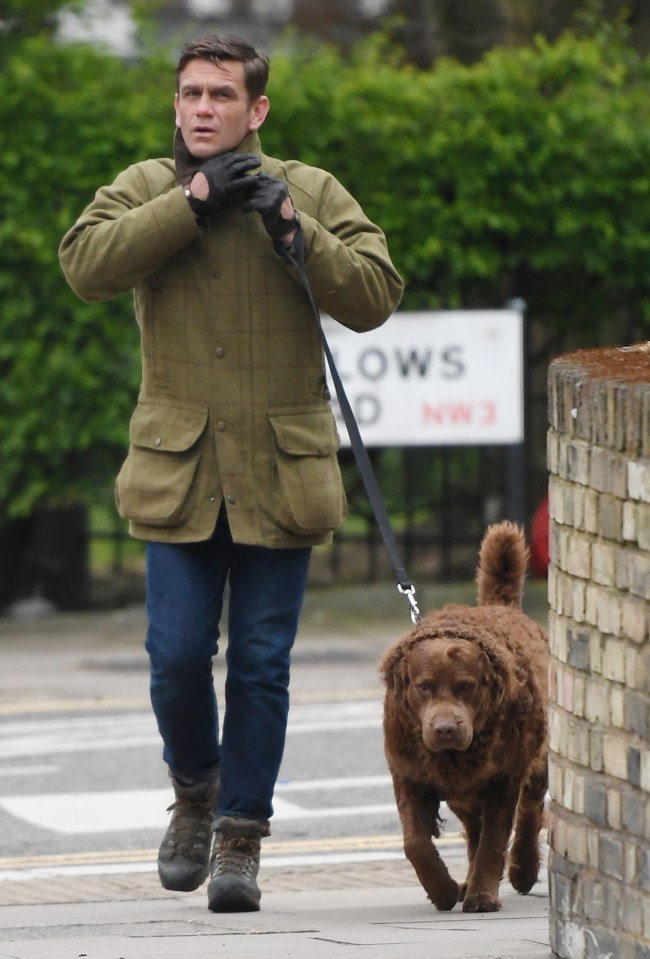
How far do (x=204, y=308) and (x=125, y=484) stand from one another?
0.47m

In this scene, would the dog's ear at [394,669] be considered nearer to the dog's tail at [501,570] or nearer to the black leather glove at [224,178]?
the dog's tail at [501,570]

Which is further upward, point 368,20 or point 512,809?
point 368,20

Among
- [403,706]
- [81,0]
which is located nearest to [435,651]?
[403,706]

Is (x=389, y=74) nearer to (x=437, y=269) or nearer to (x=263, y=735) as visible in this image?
(x=437, y=269)

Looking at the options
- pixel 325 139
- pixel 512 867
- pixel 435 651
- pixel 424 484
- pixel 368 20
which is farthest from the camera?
pixel 368 20

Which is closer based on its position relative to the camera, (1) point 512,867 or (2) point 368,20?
(1) point 512,867

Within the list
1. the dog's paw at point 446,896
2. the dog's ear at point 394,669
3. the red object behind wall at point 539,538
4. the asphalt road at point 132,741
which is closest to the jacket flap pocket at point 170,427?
the dog's ear at point 394,669

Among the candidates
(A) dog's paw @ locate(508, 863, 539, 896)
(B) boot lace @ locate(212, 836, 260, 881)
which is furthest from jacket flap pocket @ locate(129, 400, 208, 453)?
(A) dog's paw @ locate(508, 863, 539, 896)

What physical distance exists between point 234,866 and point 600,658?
1392 millimetres

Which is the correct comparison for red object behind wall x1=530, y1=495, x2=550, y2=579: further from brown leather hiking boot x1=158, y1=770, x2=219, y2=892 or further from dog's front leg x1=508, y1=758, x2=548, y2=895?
brown leather hiking boot x1=158, y1=770, x2=219, y2=892

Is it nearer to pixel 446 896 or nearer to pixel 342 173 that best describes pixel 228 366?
pixel 446 896

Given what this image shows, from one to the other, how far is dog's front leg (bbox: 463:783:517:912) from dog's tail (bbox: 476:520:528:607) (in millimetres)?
661

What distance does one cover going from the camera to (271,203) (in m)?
4.41

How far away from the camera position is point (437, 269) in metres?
12.3
